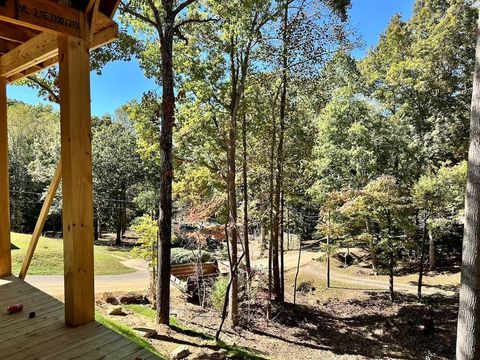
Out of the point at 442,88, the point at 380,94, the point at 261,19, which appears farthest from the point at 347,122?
the point at 261,19

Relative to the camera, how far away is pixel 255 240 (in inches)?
773

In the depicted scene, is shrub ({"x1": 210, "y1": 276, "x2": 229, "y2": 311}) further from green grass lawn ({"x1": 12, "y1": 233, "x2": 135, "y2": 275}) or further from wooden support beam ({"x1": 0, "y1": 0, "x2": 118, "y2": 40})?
wooden support beam ({"x1": 0, "y1": 0, "x2": 118, "y2": 40})

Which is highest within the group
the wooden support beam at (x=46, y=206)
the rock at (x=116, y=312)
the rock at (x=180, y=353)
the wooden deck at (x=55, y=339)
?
the wooden support beam at (x=46, y=206)

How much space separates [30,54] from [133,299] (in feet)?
27.4

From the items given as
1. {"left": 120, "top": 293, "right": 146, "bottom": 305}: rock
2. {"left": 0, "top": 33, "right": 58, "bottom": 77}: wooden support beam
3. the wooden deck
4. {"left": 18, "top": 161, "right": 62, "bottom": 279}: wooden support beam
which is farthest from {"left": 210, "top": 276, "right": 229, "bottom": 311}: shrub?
{"left": 0, "top": 33, "right": 58, "bottom": 77}: wooden support beam

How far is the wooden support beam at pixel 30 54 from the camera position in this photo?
2428 millimetres

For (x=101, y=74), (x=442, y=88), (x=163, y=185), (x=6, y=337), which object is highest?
(x=442, y=88)

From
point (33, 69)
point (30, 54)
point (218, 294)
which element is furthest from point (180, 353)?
point (30, 54)

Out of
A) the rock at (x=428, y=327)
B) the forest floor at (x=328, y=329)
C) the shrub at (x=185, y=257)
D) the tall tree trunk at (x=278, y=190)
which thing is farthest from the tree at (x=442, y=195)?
the shrub at (x=185, y=257)

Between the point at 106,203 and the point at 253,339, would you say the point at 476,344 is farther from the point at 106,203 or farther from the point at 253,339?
the point at 106,203

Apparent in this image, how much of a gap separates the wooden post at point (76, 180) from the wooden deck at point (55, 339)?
123 mm

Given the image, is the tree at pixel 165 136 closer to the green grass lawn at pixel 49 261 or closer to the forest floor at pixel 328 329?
the forest floor at pixel 328 329

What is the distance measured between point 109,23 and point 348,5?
6.90 m

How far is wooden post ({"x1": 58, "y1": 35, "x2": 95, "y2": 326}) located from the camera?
6.87 ft
